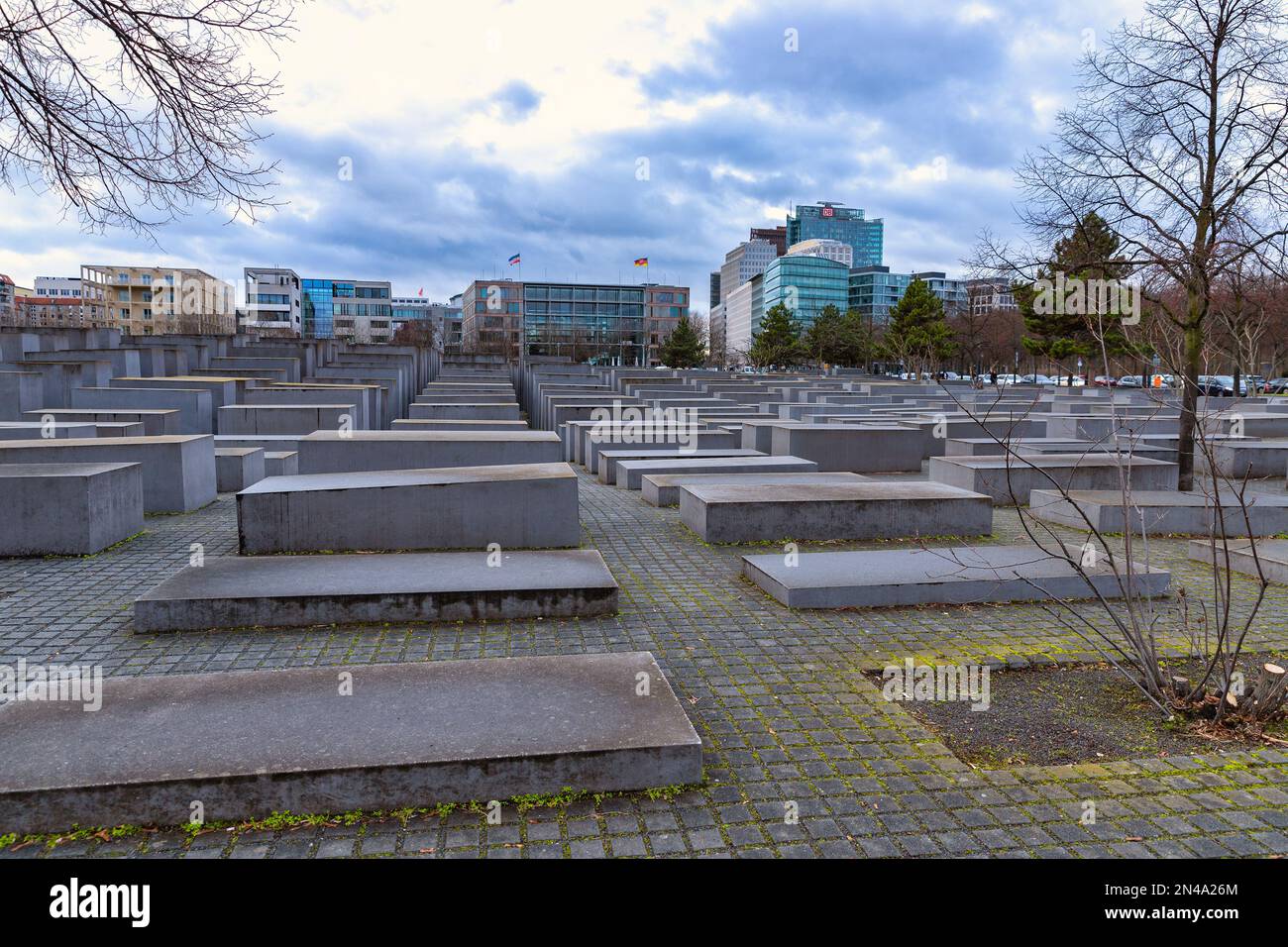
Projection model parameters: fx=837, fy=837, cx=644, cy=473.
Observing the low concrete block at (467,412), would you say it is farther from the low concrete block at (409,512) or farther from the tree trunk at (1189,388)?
the tree trunk at (1189,388)

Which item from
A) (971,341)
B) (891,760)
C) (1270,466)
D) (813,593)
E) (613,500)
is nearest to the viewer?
(891,760)

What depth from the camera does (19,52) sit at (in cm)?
579

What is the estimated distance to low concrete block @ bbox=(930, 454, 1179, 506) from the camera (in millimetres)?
12289

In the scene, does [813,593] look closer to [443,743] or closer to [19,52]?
[443,743]

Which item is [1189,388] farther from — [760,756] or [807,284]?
[807,284]

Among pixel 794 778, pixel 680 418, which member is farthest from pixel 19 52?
pixel 680 418

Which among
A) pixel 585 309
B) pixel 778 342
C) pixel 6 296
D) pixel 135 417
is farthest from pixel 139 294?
pixel 135 417

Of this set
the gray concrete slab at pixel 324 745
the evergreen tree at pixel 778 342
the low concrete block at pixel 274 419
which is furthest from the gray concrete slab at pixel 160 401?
the evergreen tree at pixel 778 342

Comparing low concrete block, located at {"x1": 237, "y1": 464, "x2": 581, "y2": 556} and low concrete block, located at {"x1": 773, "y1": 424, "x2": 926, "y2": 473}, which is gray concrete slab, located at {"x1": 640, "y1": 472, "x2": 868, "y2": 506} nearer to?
low concrete block, located at {"x1": 237, "y1": 464, "x2": 581, "y2": 556}

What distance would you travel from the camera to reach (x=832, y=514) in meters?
Answer: 9.73
